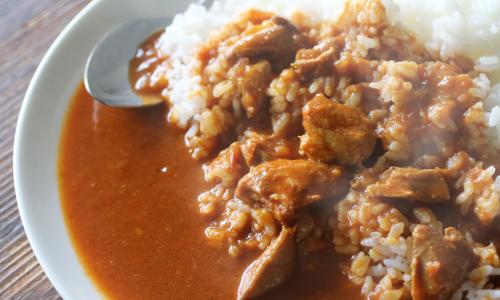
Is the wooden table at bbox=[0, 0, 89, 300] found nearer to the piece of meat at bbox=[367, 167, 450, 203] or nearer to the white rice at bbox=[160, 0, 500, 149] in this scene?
the white rice at bbox=[160, 0, 500, 149]

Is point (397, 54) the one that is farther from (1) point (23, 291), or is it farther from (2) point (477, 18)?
(1) point (23, 291)

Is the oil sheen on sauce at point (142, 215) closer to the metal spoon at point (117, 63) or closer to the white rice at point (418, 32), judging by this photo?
the metal spoon at point (117, 63)

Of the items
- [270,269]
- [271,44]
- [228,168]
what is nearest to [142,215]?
[228,168]

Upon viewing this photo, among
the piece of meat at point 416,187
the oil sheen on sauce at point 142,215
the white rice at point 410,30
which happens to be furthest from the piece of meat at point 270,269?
the piece of meat at point 416,187

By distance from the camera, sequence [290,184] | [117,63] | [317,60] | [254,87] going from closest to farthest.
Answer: [290,184]
[317,60]
[254,87]
[117,63]

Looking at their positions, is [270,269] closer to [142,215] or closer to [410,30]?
[142,215]
